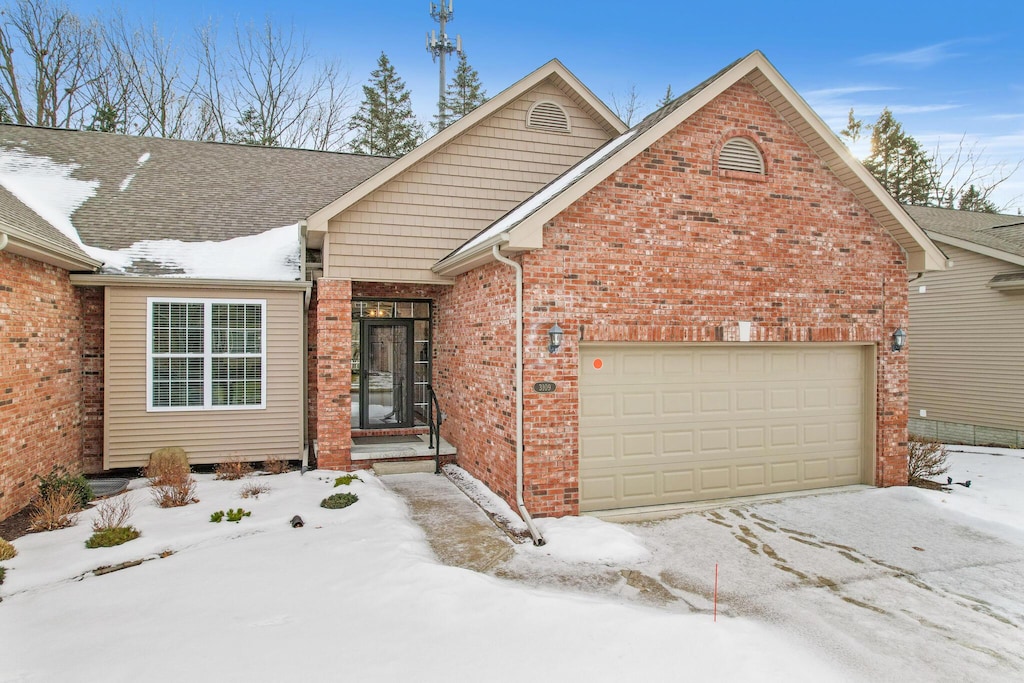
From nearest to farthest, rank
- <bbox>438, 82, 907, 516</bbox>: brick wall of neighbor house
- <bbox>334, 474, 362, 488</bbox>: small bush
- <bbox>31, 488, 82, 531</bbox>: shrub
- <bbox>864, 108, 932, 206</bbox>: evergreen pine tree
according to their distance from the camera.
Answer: <bbox>31, 488, 82, 531</bbox>: shrub < <bbox>438, 82, 907, 516</bbox>: brick wall of neighbor house < <bbox>334, 474, 362, 488</bbox>: small bush < <bbox>864, 108, 932, 206</bbox>: evergreen pine tree

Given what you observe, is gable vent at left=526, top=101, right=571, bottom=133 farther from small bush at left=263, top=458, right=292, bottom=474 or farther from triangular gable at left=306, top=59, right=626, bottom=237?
small bush at left=263, top=458, right=292, bottom=474

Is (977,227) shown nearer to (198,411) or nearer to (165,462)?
(198,411)

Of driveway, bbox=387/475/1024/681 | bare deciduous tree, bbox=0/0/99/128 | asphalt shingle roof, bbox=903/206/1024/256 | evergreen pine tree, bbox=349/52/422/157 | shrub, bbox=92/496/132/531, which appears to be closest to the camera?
driveway, bbox=387/475/1024/681

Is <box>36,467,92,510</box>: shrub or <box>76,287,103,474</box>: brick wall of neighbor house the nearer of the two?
<box>36,467,92,510</box>: shrub

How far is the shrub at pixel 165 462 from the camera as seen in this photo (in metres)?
8.83

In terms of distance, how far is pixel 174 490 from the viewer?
24.6ft

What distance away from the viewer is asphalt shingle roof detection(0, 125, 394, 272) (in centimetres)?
1034

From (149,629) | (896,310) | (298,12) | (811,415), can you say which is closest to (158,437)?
(149,629)

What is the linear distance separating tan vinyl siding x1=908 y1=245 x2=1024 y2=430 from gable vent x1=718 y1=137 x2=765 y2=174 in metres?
8.86

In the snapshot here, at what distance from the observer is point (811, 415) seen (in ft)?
27.9

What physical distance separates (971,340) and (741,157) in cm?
966

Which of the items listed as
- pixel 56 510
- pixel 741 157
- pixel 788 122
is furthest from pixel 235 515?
pixel 788 122

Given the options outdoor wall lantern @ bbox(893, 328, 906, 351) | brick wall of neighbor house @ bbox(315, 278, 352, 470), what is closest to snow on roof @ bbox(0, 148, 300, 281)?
brick wall of neighbor house @ bbox(315, 278, 352, 470)

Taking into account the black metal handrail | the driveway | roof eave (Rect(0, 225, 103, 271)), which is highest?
roof eave (Rect(0, 225, 103, 271))
